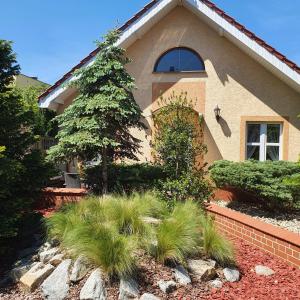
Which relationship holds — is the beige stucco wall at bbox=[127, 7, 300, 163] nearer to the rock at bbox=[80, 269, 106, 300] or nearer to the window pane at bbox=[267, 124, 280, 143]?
the window pane at bbox=[267, 124, 280, 143]

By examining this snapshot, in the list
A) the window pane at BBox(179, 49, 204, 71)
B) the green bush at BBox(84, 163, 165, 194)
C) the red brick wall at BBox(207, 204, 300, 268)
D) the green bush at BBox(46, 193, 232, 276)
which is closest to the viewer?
the green bush at BBox(46, 193, 232, 276)

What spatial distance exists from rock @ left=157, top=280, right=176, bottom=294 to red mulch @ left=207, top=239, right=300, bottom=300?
1.71 feet

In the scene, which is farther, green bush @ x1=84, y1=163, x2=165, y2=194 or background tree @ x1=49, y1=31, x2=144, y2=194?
green bush @ x1=84, y1=163, x2=165, y2=194

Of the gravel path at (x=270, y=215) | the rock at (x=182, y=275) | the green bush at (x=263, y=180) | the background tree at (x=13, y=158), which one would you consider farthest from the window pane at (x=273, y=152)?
the rock at (x=182, y=275)

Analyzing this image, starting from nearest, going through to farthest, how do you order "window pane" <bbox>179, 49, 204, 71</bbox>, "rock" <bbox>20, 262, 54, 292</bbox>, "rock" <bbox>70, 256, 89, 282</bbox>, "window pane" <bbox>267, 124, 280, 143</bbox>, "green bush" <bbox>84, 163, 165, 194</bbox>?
"rock" <bbox>70, 256, 89, 282</bbox> → "rock" <bbox>20, 262, 54, 292</bbox> → "green bush" <bbox>84, 163, 165, 194</bbox> → "window pane" <bbox>267, 124, 280, 143</bbox> → "window pane" <bbox>179, 49, 204, 71</bbox>

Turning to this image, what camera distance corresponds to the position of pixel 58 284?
5.15 meters

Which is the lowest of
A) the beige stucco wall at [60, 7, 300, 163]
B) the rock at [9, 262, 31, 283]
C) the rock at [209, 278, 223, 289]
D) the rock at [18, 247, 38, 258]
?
the rock at [9, 262, 31, 283]

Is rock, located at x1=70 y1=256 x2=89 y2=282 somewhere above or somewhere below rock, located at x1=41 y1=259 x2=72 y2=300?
above

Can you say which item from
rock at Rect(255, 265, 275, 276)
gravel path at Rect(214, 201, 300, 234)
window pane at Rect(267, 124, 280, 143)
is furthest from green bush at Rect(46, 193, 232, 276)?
window pane at Rect(267, 124, 280, 143)

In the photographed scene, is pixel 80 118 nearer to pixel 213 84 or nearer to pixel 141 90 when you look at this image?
pixel 141 90

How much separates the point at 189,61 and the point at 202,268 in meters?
8.27

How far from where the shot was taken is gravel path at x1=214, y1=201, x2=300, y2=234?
8.38 metres

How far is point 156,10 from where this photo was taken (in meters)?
11.4

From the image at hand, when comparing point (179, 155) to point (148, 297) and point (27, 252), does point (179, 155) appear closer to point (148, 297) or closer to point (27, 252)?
point (27, 252)
